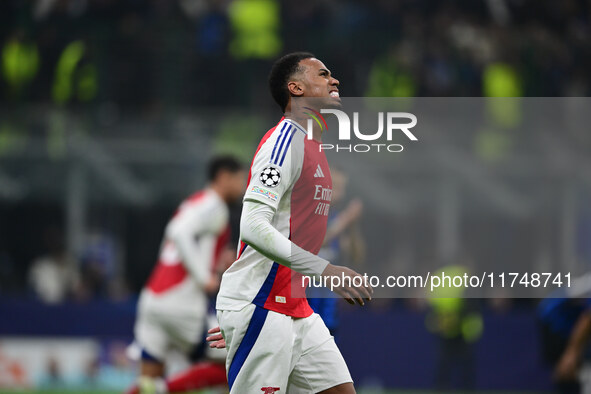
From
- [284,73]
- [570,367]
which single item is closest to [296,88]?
[284,73]

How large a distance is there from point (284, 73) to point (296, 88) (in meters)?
0.10

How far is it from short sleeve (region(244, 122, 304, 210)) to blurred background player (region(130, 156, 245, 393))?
3.89 meters

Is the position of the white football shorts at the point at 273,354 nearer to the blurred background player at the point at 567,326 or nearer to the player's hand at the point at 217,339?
the player's hand at the point at 217,339

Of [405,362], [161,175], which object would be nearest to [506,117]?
[405,362]

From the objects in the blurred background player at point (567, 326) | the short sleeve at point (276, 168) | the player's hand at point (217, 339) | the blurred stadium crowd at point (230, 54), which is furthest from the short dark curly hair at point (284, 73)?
the blurred stadium crowd at point (230, 54)

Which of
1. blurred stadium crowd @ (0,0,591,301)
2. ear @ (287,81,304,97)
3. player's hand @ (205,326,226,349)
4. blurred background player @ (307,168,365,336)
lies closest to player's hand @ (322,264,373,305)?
player's hand @ (205,326,226,349)

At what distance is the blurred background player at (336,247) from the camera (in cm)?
723

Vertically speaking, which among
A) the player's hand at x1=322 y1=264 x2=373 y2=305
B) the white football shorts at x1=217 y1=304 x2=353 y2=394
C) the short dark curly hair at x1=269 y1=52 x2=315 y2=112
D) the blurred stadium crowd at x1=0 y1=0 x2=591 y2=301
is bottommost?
the white football shorts at x1=217 y1=304 x2=353 y2=394

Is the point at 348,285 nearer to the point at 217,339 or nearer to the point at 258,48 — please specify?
the point at 217,339

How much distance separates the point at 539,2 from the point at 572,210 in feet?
24.1

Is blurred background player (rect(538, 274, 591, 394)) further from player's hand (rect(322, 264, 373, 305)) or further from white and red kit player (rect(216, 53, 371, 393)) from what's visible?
player's hand (rect(322, 264, 373, 305))

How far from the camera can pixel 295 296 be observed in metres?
4.52

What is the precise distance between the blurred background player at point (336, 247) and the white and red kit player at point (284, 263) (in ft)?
7.12

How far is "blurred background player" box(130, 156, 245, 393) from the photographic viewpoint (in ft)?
27.1
